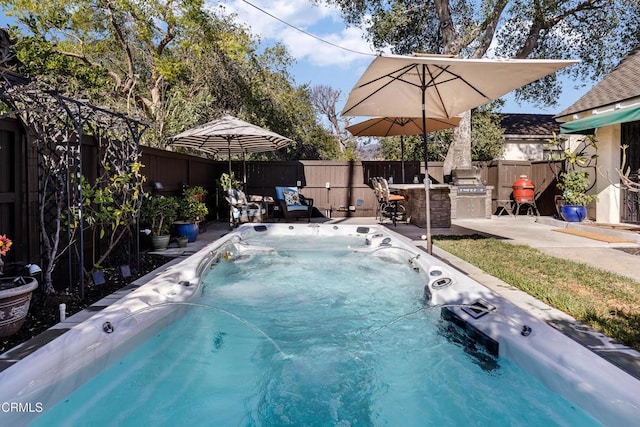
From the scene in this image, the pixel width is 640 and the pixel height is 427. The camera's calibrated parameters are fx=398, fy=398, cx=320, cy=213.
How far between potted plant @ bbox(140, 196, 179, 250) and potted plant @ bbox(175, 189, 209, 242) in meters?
0.37

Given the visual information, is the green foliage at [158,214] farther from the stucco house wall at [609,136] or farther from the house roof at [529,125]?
the house roof at [529,125]

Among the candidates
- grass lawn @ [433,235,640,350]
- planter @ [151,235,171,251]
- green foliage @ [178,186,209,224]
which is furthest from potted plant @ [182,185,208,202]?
grass lawn @ [433,235,640,350]

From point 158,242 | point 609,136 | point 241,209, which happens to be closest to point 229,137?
point 241,209

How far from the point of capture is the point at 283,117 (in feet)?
49.6

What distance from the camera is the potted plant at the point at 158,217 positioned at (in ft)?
18.0

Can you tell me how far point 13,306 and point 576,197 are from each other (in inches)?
378

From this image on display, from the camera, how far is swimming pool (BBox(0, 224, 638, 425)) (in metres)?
2.00

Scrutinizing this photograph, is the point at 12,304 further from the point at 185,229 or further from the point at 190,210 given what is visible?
the point at 190,210

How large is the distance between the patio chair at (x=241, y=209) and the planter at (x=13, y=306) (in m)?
5.61

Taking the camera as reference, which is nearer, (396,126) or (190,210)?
(190,210)

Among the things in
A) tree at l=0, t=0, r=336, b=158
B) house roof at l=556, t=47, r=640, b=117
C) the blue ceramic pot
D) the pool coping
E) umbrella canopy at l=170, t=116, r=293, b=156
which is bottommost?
the pool coping


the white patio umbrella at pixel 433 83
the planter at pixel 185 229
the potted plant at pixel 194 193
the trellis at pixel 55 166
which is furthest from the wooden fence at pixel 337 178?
the trellis at pixel 55 166

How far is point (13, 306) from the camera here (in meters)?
2.41

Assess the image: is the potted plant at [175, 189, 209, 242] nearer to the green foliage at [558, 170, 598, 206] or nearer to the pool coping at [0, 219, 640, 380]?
the pool coping at [0, 219, 640, 380]
